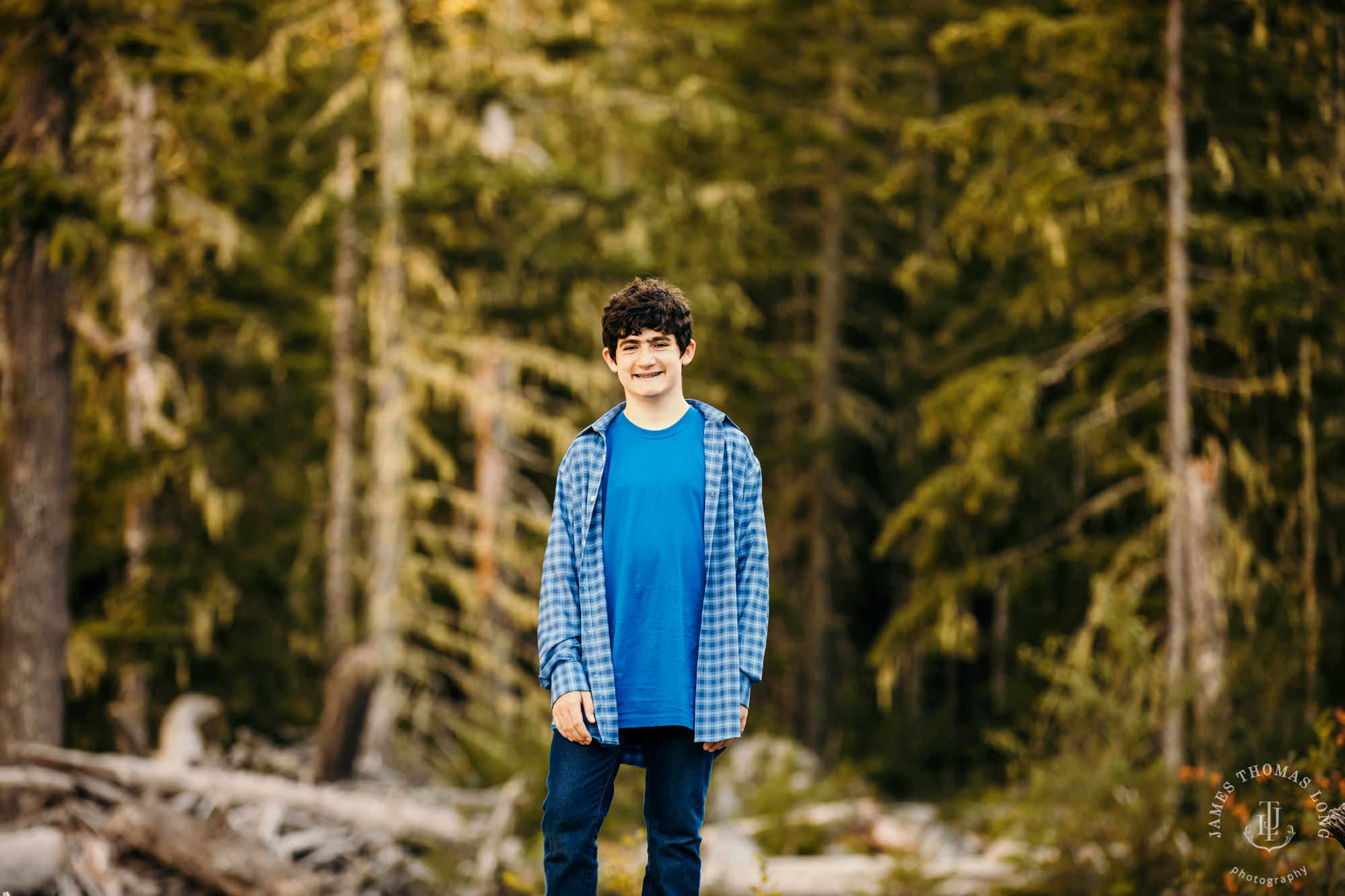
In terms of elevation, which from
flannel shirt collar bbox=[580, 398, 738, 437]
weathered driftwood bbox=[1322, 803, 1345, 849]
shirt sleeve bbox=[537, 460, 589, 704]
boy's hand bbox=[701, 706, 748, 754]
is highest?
flannel shirt collar bbox=[580, 398, 738, 437]

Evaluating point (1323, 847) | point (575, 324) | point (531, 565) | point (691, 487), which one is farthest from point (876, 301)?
point (691, 487)

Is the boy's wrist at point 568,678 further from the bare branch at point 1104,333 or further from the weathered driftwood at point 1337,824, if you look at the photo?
the bare branch at point 1104,333

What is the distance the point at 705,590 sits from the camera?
9.80 feet

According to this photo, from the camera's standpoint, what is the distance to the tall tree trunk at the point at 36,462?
8.30 m

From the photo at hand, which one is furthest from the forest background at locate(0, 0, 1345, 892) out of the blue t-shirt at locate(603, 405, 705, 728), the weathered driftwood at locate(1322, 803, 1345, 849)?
the blue t-shirt at locate(603, 405, 705, 728)

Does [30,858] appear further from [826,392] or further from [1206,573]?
[826,392]

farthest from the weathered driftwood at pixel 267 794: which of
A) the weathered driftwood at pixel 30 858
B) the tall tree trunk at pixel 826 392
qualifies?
the tall tree trunk at pixel 826 392

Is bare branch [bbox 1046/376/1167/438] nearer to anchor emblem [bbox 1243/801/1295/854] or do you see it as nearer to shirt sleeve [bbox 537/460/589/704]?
anchor emblem [bbox 1243/801/1295/854]

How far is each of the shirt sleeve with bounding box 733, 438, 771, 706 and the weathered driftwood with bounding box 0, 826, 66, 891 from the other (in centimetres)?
567

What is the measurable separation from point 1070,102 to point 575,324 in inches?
229

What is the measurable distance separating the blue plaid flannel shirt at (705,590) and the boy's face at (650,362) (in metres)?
0.09

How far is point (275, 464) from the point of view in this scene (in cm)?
1291

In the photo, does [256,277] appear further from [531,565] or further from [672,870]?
[672,870]

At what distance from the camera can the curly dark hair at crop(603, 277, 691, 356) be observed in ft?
9.73
